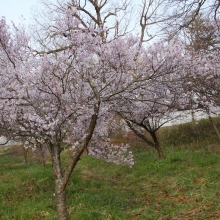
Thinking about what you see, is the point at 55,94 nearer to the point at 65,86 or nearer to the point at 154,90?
the point at 65,86

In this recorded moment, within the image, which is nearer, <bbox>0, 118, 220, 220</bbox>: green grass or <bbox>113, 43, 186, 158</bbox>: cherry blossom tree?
<bbox>0, 118, 220, 220</bbox>: green grass

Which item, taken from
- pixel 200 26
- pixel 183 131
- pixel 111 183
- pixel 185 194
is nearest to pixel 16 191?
pixel 111 183

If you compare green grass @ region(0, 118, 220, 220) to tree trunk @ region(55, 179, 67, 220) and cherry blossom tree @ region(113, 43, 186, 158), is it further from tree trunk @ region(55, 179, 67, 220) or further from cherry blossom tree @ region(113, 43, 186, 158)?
cherry blossom tree @ region(113, 43, 186, 158)

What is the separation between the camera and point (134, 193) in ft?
20.8

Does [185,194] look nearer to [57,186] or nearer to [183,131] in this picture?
[57,186]

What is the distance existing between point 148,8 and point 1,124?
552 inches

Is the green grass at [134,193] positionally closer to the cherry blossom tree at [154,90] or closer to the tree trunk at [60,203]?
the tree trunk at [60,203]

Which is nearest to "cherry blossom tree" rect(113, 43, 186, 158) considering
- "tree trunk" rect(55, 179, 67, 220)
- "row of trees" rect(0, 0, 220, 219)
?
"row of trees" rect(0, 0, 220, 219)

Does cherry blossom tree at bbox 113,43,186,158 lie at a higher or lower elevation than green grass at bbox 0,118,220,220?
higher

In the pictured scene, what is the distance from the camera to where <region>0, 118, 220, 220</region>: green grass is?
4691 mm

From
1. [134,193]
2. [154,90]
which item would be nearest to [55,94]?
[134,193]

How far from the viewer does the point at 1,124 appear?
5.16 meters

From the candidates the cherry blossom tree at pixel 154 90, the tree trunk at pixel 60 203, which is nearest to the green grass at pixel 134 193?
the tree trunk at pixel 60 203

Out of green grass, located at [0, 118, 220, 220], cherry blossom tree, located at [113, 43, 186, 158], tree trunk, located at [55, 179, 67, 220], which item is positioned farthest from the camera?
cherry blossom tree, located at [113, 43, 186, 158]
